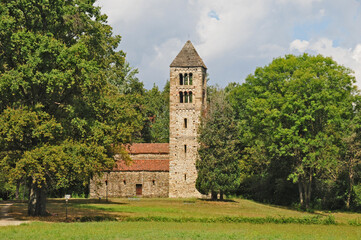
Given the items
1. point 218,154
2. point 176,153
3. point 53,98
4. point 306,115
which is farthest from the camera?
point 176,153

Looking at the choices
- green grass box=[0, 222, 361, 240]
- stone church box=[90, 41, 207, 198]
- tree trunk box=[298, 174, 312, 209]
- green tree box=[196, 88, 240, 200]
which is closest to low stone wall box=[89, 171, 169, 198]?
stone church box=[90, 41, 207, 198]

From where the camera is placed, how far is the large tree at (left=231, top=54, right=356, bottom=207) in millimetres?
48094

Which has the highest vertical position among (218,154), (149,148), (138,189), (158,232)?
(149,148)

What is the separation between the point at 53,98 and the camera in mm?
33406

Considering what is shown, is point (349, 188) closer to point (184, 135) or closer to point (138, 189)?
point (184, 135)

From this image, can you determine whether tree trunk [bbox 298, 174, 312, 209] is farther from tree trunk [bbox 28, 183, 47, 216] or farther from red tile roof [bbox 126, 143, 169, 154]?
tree trunk [bbox 28, 183, 47, 216]

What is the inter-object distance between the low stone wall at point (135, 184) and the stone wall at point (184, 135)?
4.67 feet

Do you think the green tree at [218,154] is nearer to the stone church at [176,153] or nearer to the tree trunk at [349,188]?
the stone church at [176,153]

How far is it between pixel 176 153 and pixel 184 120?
13.8 ft

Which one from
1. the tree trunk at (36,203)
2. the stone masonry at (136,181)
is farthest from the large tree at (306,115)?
the tree trunk at (36,203)

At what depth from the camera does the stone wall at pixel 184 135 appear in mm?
58281

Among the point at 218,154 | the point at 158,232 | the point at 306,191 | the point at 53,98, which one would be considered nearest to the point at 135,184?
the point at 218,154

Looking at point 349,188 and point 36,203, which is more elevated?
point 349,188

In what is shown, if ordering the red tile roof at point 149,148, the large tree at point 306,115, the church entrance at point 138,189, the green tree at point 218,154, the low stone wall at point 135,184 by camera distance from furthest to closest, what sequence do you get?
the red tile roof at point 149,148 < the church entrance at point 138,189 < the low stone wall at point 135,184 < the green tree at point 218,154 < the large tree at point 306,115
